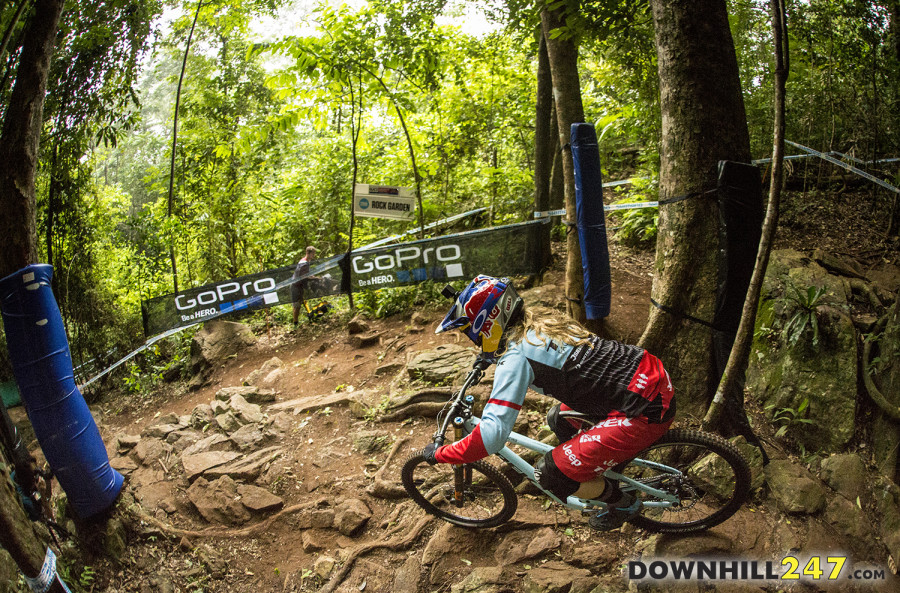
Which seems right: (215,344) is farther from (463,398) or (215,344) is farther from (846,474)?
(846,474)

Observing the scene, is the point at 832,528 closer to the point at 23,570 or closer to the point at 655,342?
the point at 655,342

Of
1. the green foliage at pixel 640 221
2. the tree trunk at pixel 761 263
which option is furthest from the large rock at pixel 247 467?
the green foliage at pixel 640 221

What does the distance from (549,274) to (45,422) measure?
6.44m

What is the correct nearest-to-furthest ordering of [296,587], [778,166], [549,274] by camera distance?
[778,166], [296,587], [549,274]

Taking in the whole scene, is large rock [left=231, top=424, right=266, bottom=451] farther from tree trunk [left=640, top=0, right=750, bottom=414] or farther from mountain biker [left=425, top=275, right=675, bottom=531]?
tree trunk [left=640, top=0, right=750, bottom=414]

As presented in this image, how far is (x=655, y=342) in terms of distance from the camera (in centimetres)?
402

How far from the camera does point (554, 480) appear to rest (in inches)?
122

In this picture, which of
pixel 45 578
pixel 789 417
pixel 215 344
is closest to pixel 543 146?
pixel 789 417

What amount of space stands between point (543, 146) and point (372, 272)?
11.9 feet

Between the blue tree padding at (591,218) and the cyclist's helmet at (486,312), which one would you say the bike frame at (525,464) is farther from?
the blue tree padding at (591,218)

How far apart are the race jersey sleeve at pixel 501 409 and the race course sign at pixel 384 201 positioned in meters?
6.74

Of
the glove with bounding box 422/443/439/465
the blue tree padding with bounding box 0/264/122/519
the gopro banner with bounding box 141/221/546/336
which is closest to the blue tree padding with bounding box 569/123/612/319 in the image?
the glove with bounding box 422/443/439/465

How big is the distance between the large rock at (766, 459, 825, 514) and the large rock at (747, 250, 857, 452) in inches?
24.4

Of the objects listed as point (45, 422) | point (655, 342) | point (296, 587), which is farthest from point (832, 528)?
point (45, 422)
